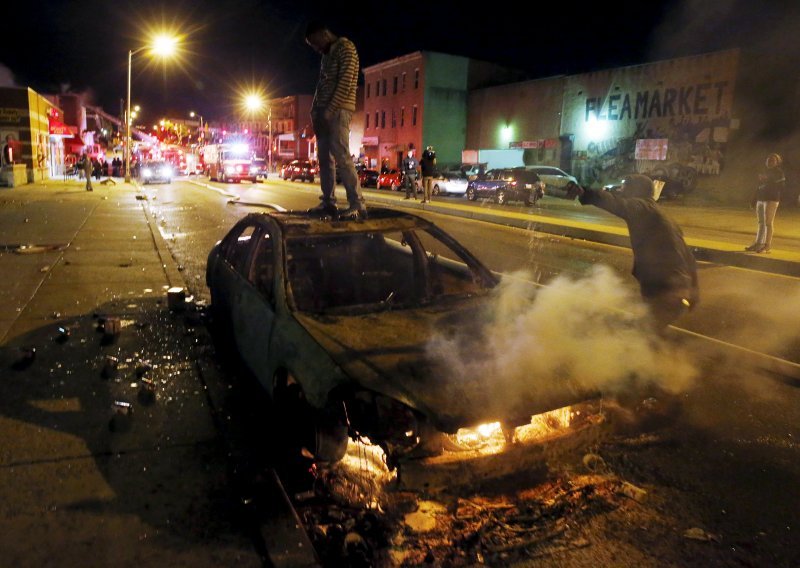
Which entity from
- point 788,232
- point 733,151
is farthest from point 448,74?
point 788,232

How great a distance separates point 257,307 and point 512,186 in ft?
65.7

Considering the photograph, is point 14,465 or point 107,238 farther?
point 107,238

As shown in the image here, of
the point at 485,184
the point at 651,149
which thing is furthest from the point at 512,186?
the point at 651,149

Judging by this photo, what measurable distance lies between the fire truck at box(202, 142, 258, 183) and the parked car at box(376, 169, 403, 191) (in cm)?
723

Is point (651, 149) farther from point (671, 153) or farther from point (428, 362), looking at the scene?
point (428, 362)

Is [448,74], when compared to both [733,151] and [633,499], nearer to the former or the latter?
[733,151]

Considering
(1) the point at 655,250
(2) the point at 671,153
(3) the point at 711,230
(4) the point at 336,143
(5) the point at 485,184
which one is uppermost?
(2) the point at 671,153

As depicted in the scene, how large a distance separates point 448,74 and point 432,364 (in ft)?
158

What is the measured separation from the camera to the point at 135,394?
4477mm

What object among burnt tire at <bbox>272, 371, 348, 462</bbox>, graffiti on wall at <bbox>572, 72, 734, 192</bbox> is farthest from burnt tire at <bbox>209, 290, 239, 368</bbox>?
graffiti on wall at <bbox>572, 72, 734, 192</bbox>

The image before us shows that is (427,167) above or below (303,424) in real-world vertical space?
above

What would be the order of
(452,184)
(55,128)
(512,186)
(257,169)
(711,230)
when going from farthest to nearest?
(55,128) → (257,169) → (452,184) → (512,186) → (711,230)

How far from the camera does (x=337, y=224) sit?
175 inches

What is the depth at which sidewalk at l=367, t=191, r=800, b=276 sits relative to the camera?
11.1 m
